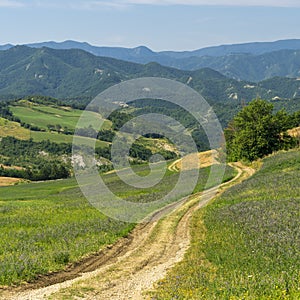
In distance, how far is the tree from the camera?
76188 mm

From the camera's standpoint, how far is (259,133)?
76.8m

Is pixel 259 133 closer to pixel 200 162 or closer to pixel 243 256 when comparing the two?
pixel 200 162

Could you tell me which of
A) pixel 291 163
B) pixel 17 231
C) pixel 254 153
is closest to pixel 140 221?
pixel 17 231

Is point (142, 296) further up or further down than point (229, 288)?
further down

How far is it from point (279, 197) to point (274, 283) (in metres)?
20.5

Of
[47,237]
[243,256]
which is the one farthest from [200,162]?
[243,256]

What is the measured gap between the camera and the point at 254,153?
7650 centimetres

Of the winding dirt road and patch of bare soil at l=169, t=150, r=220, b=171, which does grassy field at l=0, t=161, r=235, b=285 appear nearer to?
the winding dirt road

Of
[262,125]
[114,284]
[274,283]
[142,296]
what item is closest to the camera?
[274,283]

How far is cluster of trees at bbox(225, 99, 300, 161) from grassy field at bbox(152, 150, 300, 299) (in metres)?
45.7

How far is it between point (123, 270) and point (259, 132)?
62.3m

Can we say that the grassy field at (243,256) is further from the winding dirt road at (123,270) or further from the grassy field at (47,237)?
the grassy field at (47,237)

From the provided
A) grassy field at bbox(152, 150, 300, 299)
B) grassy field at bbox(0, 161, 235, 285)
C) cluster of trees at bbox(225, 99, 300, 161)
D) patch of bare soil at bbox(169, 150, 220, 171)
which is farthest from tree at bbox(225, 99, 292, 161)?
grassy field at bbox(0, 161, 235, 285)

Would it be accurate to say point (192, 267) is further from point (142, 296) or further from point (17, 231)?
point (17, 231)
